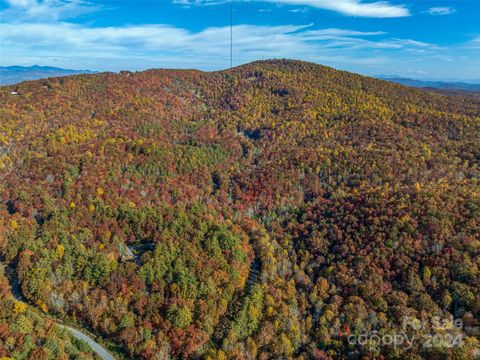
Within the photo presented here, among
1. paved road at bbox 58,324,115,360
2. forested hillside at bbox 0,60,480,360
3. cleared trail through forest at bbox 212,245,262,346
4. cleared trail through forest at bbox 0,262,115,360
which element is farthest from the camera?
forested hillside at bbox 0,60,480,360

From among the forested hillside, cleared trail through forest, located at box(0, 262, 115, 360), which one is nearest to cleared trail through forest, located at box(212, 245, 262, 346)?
the forested hillside

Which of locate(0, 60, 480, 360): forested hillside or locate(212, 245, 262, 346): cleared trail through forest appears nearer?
locate(212, 245, 262, 346): cleared trail through forest

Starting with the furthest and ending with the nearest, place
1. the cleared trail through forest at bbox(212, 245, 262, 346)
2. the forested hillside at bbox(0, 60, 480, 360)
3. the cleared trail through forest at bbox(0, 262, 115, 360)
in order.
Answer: the forested hillside at bbox(0, 60, 480, 360) → the cleared trail through forest at bbox(212, 245, 262, 346) → the cleared trail through forest at bbox(0, 262, 115, 360)

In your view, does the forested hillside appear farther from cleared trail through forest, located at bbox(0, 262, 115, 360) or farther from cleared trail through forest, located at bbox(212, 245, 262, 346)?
cleared trail through forest, located at bbox(0, 262, 115, 360)

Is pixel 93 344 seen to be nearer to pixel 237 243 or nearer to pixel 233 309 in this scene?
pixel 233 309

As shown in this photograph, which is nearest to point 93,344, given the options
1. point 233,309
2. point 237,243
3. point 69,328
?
point 69,328

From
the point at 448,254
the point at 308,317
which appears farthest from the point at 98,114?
the point at 448,254

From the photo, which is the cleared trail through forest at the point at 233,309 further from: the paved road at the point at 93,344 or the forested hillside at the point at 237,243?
the paved road at the point at 93,344

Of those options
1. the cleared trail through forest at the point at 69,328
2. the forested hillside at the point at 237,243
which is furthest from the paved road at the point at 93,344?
the forested hillside at the point at 237,243
